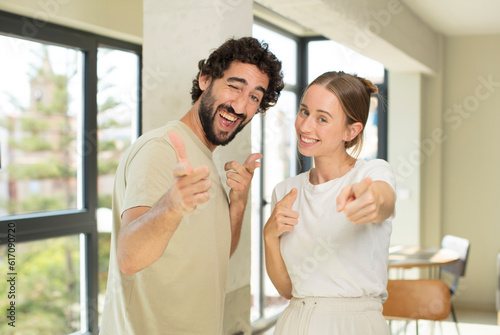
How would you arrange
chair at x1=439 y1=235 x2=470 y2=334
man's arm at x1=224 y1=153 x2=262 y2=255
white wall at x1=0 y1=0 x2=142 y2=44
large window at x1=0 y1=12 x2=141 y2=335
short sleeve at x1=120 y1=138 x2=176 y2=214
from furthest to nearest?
chair at x1=439 y1=235 x2=470 y2=334 → large window at x1=0 y1=12 x2=141 y2=335 → white wall at x1=0 y1=0 x2=142 y2=44 → man's arm at x1=224 y1=153 x2=262 y2=255 → short sleeve at x1=120 y1=138 x2=176 y2=214

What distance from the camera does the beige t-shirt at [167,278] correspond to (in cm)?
140

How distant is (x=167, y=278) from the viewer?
144 centimetres

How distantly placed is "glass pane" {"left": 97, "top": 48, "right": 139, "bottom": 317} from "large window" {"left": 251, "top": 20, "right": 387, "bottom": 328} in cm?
122

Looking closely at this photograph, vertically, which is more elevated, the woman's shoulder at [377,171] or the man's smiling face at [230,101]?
the man's smiling face at [230,101]

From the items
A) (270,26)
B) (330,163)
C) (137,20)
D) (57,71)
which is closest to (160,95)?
(330,163)

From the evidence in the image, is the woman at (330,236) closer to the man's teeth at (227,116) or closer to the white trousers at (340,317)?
the white trousers at (340,317)

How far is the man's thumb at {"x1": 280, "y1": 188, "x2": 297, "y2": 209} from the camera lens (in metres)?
1.57

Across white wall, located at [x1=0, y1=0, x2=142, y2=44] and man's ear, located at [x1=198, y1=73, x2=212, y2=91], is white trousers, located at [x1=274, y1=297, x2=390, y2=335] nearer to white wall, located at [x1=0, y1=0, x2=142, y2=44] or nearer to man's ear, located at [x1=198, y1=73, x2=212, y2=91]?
man's ear, located at [x1=198, y1=73, x2=212, y2=91]

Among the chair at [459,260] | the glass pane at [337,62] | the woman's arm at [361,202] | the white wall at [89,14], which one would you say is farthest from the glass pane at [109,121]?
the chair at [459,260]

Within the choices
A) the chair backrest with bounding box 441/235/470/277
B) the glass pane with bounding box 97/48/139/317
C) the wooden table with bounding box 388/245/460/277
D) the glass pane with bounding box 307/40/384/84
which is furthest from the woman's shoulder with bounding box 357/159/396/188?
the glass pane with bounding box 307/40/384/84

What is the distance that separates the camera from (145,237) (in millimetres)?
1195

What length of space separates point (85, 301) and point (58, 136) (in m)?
1.18

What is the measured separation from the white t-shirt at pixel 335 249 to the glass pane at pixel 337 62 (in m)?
4.56

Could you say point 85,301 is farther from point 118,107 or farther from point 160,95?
point 160,95
